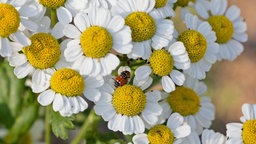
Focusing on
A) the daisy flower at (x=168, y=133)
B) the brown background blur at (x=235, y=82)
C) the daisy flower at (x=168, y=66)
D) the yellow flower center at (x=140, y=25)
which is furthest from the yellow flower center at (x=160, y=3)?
the brown background blur at (x=235, y=82)

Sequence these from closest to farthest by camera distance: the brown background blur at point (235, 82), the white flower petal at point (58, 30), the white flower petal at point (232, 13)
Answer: the white flower petal at point (58, 30) → the white flower petal at point (232, 13) → the brown background blur at point (235, 82)

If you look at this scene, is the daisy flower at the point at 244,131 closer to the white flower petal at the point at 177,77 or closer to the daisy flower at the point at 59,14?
the white flower petal at the point at 177,77

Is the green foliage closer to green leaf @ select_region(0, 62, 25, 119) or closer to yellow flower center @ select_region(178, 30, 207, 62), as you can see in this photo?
green leaf @ select_region(0, 62, 25, 119)

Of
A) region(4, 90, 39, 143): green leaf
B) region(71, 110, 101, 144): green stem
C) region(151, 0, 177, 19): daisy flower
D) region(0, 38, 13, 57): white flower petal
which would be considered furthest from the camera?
region(4, 90, 39, 143): green leaf

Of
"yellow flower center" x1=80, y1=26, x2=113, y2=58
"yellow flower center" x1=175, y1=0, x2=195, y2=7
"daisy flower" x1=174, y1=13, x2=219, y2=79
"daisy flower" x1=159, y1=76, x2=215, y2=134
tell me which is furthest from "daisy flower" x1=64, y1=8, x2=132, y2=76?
"yellow flower center" x1=175, y1=0, x2=195, y2=7

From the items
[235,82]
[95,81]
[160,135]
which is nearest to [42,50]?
[95,81]

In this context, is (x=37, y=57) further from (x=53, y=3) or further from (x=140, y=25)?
(x=140, y=25)

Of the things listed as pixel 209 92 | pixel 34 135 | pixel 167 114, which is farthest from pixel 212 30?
pixel 209 92
